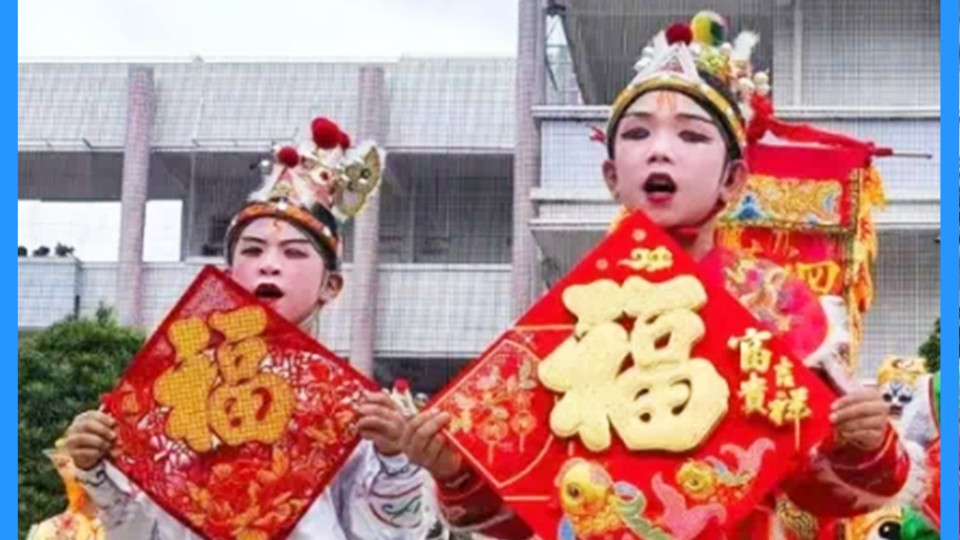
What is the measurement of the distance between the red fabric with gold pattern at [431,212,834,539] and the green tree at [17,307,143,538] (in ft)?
20.0

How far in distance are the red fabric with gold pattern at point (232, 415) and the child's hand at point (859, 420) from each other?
2.95 feet

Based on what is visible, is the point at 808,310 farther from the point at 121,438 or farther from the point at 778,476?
the point at 121,438

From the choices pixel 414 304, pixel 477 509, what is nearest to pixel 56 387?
pixel 414 304

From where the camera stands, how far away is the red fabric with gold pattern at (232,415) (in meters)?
3.87

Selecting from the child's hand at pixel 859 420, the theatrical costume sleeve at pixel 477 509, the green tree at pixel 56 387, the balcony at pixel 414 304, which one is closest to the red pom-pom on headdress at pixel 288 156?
the theatrical costume sleeve at pixel 477 509

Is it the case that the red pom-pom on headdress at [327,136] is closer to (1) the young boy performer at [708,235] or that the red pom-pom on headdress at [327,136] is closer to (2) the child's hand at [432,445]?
(1) the young boy performer at [708,235]

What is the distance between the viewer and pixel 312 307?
4352mm

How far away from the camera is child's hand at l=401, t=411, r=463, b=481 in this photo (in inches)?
140

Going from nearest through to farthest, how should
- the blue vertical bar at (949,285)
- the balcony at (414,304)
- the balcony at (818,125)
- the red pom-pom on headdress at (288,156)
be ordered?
the blue vertical bar at (949,285), the red pom-pom on headdress at (288,156), the balcony at (818,125), the balcony at (414,304)

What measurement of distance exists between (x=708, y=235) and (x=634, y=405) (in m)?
0.47

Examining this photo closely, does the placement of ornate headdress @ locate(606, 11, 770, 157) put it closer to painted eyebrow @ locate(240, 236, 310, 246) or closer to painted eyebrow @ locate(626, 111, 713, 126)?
painted eyebrow @ locate(626, 111, 713, 126)

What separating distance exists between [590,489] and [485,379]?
10.8 inches

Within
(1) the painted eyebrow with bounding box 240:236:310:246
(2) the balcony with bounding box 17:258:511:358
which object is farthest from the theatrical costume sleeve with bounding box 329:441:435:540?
(2) the balcony with bounding box 17:258:511:358

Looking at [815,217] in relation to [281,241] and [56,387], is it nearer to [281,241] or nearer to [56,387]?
[281,241]
